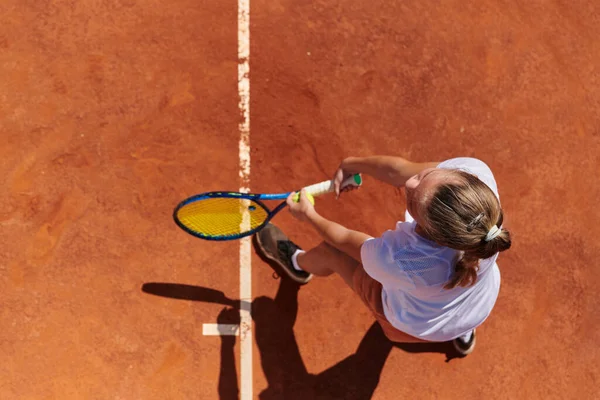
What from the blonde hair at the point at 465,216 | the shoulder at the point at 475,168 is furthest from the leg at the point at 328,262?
the blonde hair at the point at 465,216

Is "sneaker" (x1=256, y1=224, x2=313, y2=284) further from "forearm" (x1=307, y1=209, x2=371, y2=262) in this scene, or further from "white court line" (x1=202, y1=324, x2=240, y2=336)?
"forearm" (x1=307, y1=209, x2=371, y2=262)

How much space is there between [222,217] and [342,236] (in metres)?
1.18

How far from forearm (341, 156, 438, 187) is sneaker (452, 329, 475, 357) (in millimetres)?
1603

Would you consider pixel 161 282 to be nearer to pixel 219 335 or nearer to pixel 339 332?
pixel 219 335

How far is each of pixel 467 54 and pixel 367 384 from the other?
119 inches

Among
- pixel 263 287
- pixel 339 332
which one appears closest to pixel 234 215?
pixel 263 287

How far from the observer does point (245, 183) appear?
4.13 metres

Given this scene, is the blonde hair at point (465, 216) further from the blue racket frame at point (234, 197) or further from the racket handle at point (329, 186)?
the blue racket frame at point (234, 197)

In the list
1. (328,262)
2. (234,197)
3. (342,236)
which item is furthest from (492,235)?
(234,197)

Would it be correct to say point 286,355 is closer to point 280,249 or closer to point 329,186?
point 280,249

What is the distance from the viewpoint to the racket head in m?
3.57

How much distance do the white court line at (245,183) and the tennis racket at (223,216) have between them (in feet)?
0.24

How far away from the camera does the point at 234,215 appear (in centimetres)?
382

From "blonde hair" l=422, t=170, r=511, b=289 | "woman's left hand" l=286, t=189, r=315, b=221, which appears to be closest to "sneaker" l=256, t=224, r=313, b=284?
"woman's left hand" l=286, t=189, r=315, b=221
